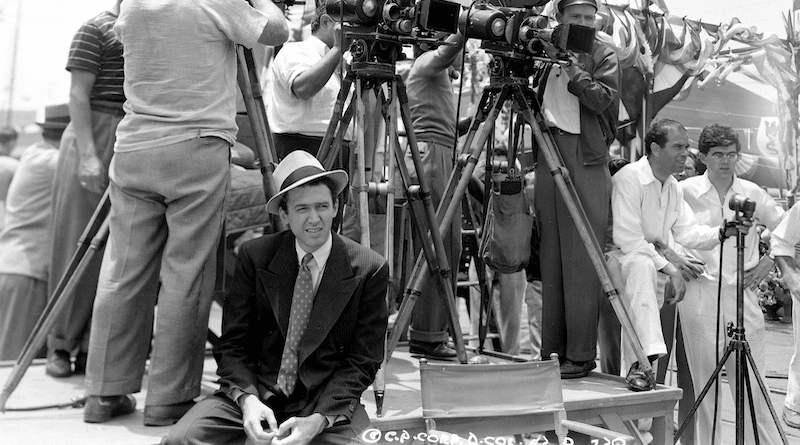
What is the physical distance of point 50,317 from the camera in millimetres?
3146

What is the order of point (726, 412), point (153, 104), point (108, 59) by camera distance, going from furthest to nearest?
1. point (726, 412)
2. point (108, 59)
3. point (153, 104)

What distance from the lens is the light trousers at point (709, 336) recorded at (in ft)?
13.9

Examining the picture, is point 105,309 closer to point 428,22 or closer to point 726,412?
point 428,22

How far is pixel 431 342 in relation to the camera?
4.31 metres

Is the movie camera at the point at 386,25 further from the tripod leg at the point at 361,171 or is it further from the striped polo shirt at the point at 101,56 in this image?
the striped polo shirt at the point at 101,56

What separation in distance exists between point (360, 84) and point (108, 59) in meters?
1.23

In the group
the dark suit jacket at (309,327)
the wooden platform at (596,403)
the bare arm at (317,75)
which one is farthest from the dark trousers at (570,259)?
the dark suit jacket at (309,327)

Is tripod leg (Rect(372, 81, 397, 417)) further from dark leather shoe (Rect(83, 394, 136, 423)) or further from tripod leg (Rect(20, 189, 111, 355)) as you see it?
tripod leg (Rect(20, 189, 111, 355))

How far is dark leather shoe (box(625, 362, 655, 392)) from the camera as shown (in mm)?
3594

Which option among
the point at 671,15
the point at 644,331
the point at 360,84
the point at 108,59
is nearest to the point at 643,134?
the point at 671,15

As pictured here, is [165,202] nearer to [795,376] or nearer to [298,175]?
[298,175]

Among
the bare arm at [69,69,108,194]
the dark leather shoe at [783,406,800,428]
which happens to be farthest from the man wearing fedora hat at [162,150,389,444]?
the dark leather shoe at [783,406,800,428]

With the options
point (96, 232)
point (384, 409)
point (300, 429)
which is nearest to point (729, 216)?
point (384, 409)

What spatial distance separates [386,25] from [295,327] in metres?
1.35
